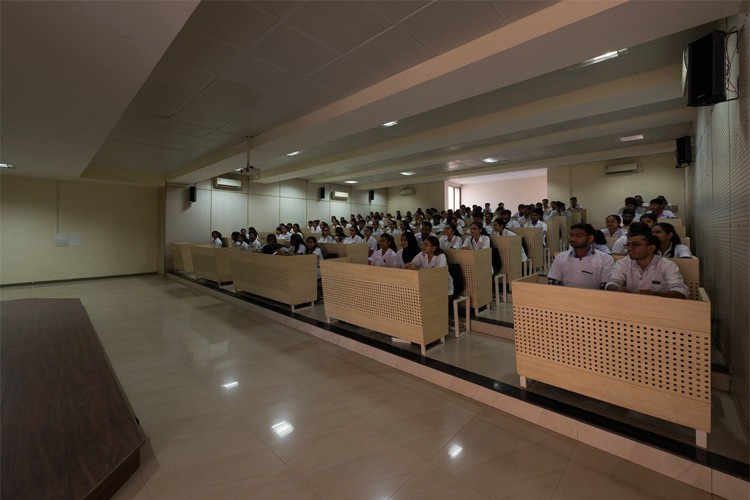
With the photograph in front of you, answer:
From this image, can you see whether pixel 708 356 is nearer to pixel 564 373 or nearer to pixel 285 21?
pixel 564 373

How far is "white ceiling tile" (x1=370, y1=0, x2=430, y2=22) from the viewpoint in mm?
2635

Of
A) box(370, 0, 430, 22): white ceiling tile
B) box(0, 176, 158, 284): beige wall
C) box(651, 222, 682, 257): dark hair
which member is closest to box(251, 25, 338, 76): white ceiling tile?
box(370, 0, 430, 22): white ceiling tile

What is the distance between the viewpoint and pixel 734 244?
→ 8.18ft

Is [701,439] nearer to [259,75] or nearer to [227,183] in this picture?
[259,75]

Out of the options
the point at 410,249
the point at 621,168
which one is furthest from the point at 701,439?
the point at 621,168

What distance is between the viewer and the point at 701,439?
192 centimetres

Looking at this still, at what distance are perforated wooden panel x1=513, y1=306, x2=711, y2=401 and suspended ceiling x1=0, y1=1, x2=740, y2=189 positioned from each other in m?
2.31

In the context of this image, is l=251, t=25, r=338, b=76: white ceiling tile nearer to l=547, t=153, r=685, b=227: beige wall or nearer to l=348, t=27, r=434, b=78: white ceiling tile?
l=348, t=27, r=434, b=78: white ceiling tile

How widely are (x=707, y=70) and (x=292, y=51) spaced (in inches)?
142

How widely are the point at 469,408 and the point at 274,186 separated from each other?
11.3 meters

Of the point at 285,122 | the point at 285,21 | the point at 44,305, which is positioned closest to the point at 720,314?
the point at 285,21

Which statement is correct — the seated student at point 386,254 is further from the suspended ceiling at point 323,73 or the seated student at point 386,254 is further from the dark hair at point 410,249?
the suspended ceiling at point 323,73

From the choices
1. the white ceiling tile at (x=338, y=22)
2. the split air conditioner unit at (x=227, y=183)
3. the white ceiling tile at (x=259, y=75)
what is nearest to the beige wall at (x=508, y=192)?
the split air conditioner unit at (x=227, y=183)

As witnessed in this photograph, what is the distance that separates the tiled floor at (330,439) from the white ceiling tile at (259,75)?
3.29 m
